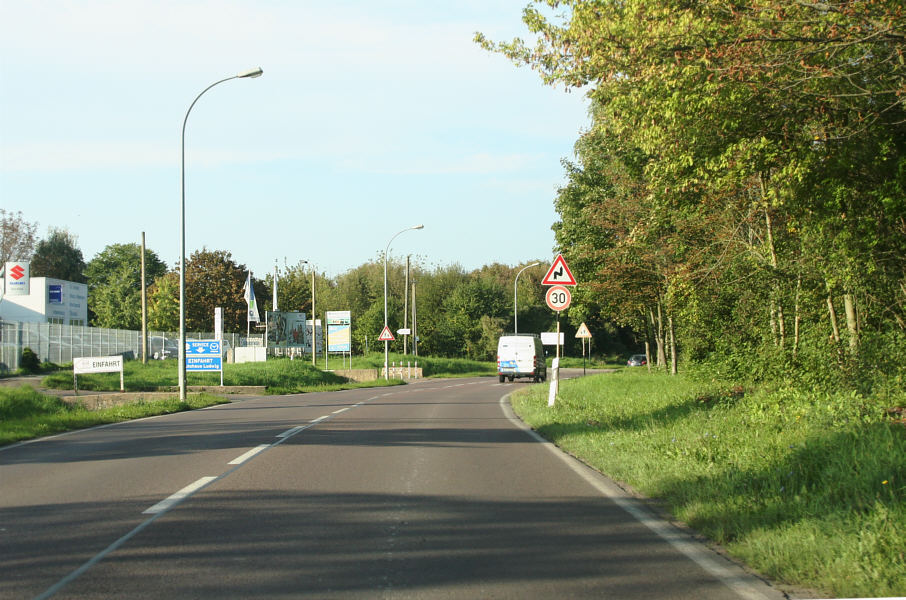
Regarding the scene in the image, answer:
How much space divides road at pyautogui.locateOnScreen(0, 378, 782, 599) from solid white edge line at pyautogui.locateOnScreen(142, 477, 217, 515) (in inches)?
0.8

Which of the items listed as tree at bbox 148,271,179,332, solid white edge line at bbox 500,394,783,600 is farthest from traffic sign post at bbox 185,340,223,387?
tree at bbox 148,271,179,332

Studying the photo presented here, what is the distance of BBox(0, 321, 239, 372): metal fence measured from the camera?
4422 cm

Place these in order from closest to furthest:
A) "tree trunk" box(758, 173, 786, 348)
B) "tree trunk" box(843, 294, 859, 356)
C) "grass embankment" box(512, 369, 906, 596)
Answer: "grass embankment" box(512, 369, 906, 596)
"tree trunk" box(843, 294, 859, 356)
"tree trunk" box(758, 173, 786, 348)

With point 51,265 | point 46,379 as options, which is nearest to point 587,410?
point 46,379

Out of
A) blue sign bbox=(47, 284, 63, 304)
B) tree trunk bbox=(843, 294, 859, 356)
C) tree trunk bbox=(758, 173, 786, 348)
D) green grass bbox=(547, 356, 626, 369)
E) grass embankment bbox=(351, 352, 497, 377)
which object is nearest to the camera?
tree trunk bbox=(843, 294, 859, 356)

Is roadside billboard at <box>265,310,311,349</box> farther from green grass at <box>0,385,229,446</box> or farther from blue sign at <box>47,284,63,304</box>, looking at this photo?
green grass at <box>0,385,229,446</box>

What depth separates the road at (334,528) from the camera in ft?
16.9

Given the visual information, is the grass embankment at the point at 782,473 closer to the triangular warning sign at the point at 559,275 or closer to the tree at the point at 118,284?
the triangular warning sign at the point at 559,275

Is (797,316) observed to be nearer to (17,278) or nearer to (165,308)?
(17,278)

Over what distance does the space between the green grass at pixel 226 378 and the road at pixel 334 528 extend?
24698 millimetres

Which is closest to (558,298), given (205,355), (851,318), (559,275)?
(559,275)

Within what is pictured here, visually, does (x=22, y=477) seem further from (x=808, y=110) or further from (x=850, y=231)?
(x=850, y=231)

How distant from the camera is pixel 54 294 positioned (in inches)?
2660

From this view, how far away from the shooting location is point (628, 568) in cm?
554
